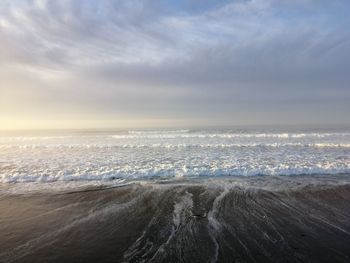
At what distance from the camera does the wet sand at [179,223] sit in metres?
5.00

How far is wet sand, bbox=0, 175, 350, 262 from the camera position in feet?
16.4

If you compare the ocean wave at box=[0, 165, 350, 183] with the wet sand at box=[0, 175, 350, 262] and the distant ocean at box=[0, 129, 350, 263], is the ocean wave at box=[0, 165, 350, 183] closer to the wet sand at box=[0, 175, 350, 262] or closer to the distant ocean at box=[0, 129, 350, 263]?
the distant ocean at box=[0, 129, 350, 263]

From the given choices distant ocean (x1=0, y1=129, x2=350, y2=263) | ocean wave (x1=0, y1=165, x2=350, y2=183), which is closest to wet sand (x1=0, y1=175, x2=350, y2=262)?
distant ocean (x1=0, y1=129, x2=350, y2=263)

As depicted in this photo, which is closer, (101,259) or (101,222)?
(101,259)

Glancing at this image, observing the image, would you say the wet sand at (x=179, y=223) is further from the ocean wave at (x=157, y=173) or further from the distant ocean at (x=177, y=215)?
the ocean wave at (x=157, y=173)

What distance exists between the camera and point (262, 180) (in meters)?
11.1

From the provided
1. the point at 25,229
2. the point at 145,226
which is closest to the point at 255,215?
the point at 145,226

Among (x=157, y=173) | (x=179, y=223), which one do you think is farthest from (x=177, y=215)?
(x=157, y=173)

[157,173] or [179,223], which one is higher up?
[157,173]

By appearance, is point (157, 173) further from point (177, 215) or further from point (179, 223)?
point (179, 223)

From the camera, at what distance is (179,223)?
6484mm

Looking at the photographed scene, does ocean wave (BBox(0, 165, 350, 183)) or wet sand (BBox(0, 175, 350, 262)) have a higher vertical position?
ocean wave (BBox(0, 165, 350, 183))

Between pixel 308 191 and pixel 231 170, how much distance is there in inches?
157

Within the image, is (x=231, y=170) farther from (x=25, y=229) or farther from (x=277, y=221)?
(x=25, y=229)
